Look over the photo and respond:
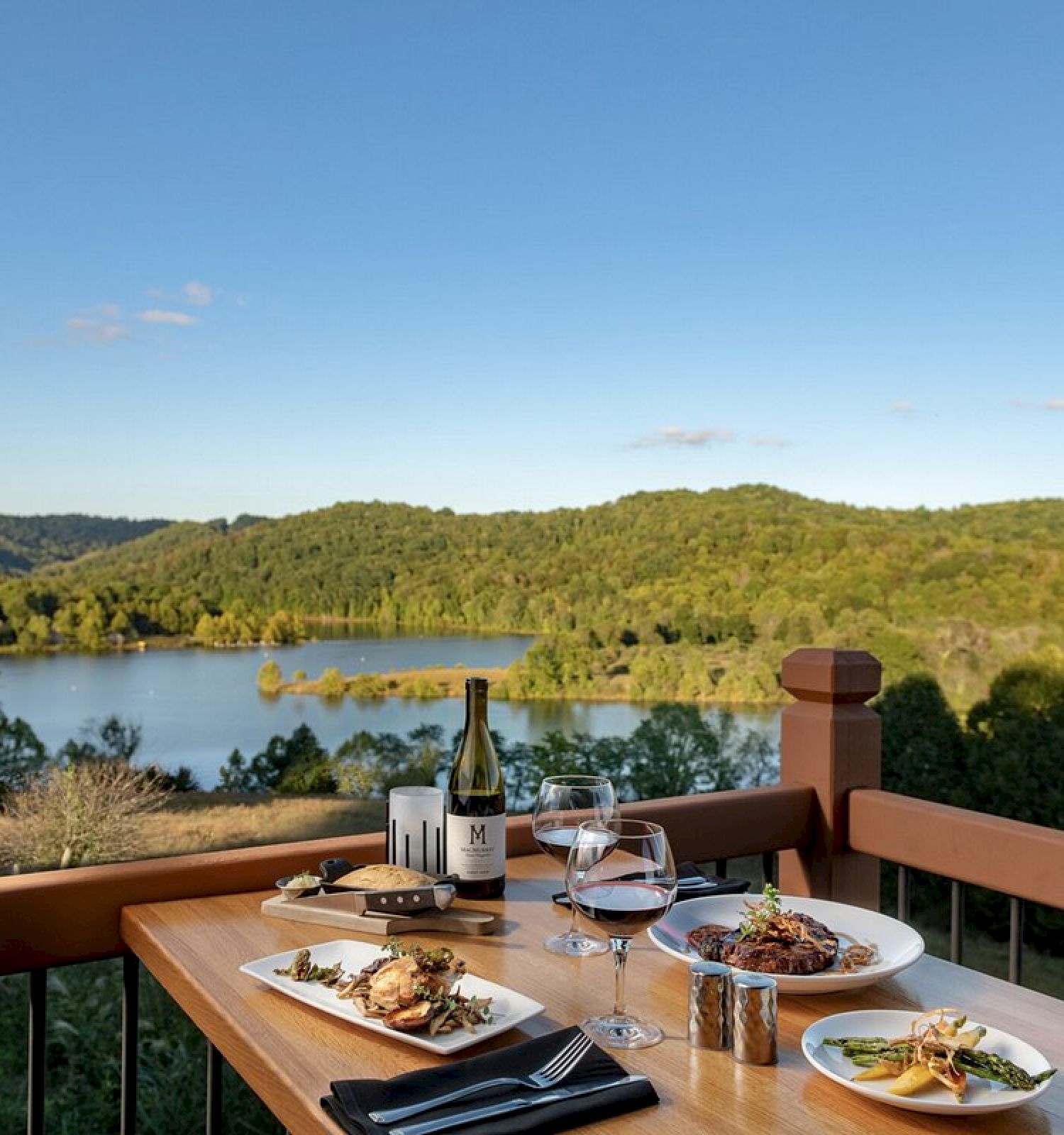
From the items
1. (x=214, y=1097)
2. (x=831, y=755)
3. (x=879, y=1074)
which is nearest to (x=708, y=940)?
(x=879, y=1074)

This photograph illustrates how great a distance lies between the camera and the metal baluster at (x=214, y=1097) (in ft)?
4.29

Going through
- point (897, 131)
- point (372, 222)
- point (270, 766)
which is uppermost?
point (897, 131)

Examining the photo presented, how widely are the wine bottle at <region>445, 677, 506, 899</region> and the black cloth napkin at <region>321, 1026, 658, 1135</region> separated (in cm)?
46

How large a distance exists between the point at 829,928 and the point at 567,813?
0.32 m

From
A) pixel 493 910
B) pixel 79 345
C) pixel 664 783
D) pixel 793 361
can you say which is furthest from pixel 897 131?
pixel 493 910

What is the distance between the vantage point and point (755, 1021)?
894 millimetres

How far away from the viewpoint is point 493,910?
1319 mm

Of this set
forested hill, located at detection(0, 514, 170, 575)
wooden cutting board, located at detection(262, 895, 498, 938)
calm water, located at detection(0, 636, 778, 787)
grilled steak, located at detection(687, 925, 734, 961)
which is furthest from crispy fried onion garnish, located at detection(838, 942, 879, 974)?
forested hill, located at detection(0, 514, 170, 575)

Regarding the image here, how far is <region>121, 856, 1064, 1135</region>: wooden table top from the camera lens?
813 millimetres

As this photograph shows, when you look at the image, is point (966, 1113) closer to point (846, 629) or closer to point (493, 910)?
point (493, 910)

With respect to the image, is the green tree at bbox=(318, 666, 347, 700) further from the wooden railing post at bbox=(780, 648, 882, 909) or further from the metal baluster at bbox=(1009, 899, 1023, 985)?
the metal baluster at bbox=(1009, 899, 1023, 985)

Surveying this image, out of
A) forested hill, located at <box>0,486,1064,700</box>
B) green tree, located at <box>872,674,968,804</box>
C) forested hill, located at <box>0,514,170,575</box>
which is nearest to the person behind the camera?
green tree, located at <box>872,674,968,804</box>

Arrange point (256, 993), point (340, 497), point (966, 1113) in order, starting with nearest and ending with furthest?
point (966, 1113)
point (256, 993)
point (340, 497)

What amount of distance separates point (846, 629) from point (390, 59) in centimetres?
746
